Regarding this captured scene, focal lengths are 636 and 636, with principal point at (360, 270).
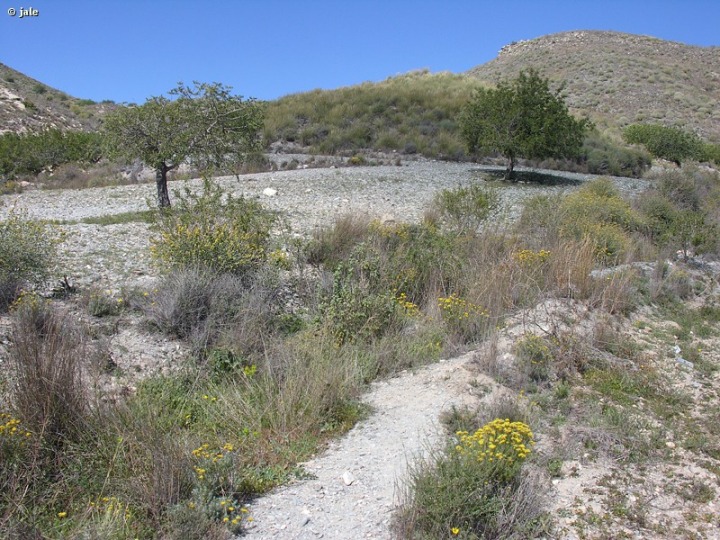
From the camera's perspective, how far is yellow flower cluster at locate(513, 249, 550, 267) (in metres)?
7.64

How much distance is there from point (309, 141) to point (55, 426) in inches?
860

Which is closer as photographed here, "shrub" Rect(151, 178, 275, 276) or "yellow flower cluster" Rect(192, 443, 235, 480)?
"yellow flower cluster" Rect(192, 443, 235, 480)

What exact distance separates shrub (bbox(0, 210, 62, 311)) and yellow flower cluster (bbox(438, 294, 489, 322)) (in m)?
4.25

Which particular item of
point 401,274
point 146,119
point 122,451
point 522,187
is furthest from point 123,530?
point 522,187

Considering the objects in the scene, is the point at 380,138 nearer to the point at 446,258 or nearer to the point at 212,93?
the point at 212,93

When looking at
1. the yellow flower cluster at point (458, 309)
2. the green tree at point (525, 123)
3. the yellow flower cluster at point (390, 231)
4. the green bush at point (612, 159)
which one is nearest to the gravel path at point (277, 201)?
the green tree at point (525, 123)

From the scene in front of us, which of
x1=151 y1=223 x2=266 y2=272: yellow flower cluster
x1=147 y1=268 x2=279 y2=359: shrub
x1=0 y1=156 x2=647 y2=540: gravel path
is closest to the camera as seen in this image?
x1=0 y1=156 x2=647 y2=540: gravel path

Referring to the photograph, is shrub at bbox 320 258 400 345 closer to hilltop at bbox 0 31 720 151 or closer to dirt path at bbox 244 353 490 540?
dirt path at bbox 244 353 490 540

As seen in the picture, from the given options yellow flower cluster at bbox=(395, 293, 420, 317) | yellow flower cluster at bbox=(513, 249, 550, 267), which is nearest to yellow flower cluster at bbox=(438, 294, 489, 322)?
yellow flower cluster at bbox=(395, 293, 420, 317)

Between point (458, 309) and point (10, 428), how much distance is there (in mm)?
4253

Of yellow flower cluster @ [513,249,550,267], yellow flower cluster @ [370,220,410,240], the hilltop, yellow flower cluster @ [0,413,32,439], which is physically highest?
the hilltop

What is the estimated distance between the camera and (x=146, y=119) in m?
10.7

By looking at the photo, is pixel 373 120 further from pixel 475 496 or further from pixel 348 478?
pixel 475 496

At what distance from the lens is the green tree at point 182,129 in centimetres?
1068
